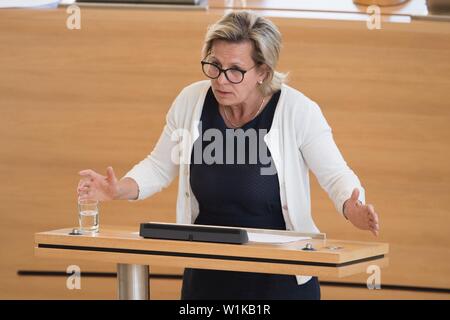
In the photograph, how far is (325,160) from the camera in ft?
9.18

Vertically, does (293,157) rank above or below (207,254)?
above

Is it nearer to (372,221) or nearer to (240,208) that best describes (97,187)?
(240,208)

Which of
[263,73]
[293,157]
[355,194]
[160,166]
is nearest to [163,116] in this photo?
[160,166]

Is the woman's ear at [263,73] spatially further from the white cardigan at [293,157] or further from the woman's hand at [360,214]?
the woman's hand at [360,214]

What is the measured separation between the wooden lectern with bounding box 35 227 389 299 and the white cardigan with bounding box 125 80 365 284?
0.17 meters

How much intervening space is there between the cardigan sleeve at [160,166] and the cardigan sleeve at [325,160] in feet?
1.27

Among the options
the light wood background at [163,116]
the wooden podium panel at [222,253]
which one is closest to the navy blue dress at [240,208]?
the wooden podium panel at [222,253]

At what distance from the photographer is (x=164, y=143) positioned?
2.97 m

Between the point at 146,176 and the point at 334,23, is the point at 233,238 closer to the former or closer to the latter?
the point at 146,176

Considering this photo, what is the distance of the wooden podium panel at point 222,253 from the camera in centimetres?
245

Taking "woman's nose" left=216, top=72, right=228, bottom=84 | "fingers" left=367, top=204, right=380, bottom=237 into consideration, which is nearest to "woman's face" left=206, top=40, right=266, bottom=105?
"woman's nose" left=216, top=72, right=228, bottom=84

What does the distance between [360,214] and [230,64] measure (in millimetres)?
561

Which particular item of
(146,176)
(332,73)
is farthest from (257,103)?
Answer: (332,73)

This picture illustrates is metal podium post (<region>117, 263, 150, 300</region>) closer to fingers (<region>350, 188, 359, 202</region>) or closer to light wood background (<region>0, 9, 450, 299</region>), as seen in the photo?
fingers (<region>350, 188, 359, 202</region>)
